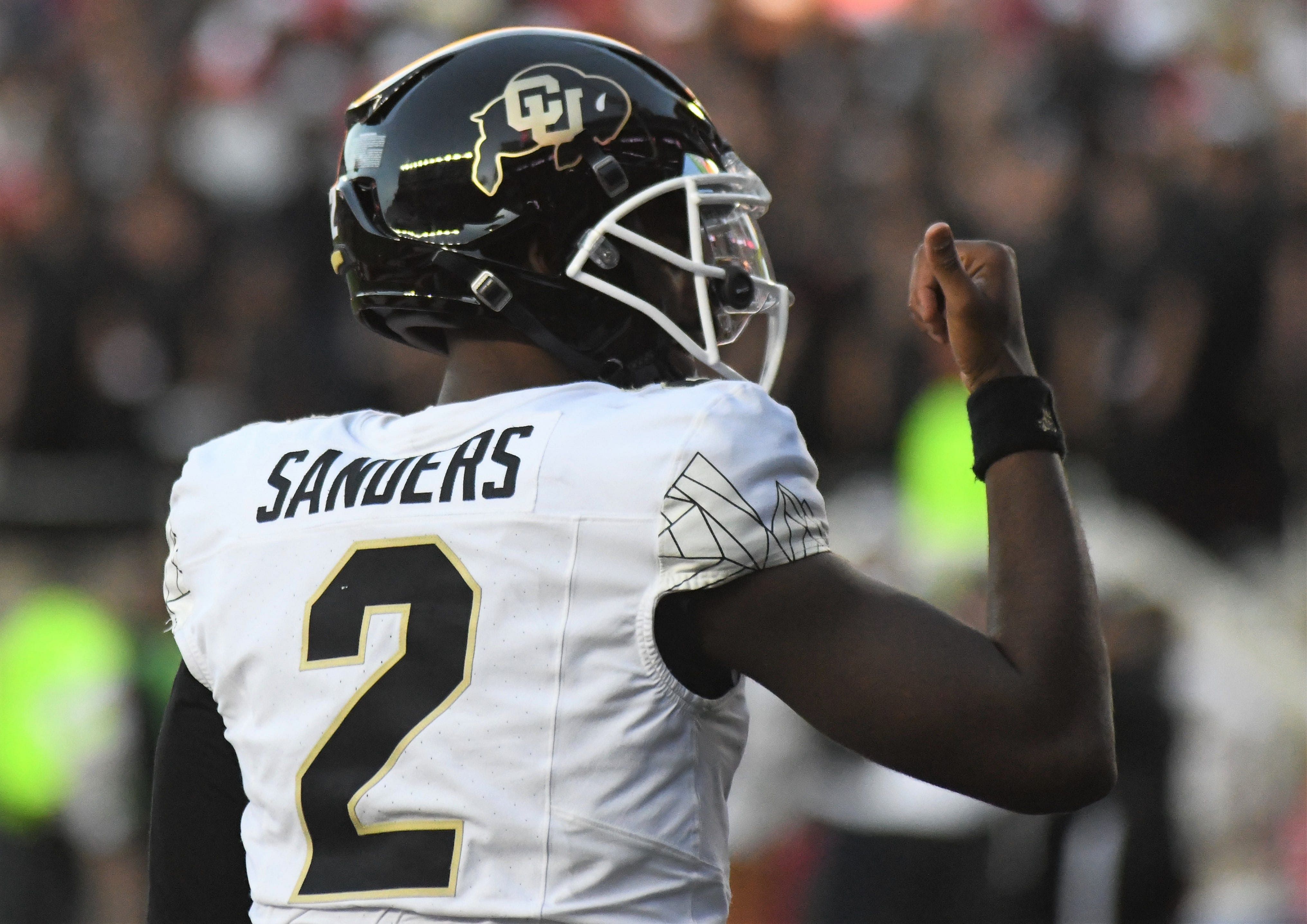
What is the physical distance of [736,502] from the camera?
190 centimetres

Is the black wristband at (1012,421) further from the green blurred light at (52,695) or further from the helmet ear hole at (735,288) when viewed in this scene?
the green blurred light at (52,695)

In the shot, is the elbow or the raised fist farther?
the raised fist

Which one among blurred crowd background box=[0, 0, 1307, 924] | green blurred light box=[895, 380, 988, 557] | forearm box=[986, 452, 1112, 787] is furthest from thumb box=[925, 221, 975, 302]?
green blurred light box=[895, 380, 988, 557]

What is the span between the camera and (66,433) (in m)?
8.23

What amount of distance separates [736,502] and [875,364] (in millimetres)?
5605

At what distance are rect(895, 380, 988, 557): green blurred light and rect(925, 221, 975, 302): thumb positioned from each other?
4.97m

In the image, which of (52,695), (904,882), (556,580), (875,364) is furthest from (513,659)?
(52,695)

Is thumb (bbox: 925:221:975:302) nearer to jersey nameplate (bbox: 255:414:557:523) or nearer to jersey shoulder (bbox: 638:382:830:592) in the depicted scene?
jersey shoulder (bbox: 638:382:830:592)

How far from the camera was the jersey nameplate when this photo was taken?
6.57 feet

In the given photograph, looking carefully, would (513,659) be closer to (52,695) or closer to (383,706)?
(383,706)

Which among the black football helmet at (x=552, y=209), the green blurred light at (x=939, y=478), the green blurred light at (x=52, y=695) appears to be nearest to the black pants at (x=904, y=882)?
the green blurred light at (x=939, y=478)

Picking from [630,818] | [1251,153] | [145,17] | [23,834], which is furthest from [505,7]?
[630,818]

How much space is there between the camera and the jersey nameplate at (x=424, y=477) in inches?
78.8

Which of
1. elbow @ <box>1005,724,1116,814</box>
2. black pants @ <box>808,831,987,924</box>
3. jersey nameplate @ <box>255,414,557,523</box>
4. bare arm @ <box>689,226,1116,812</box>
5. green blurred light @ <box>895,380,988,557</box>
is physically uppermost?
jersey nameplate @ <box>255,414,557,523</box>
